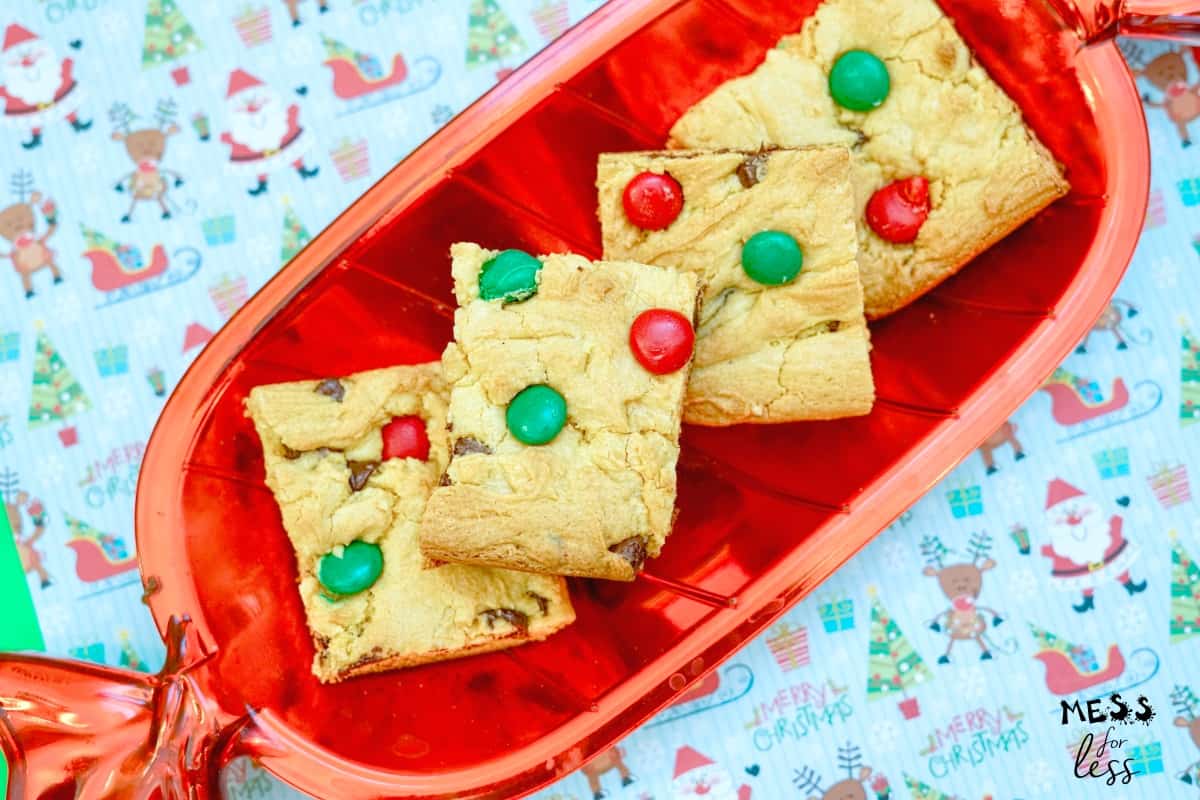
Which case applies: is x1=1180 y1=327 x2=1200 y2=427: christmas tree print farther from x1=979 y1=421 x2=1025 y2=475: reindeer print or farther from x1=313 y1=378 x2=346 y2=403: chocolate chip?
x1=313 y1=378 x2=346 y2=403: chocolate chip

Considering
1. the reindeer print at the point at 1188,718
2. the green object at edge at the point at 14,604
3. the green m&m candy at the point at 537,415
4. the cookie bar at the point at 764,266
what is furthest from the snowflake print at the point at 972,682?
the green object at edge at the point at 14,604

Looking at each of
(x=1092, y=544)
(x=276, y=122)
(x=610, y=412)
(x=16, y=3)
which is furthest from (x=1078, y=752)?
(x=16, y=3)

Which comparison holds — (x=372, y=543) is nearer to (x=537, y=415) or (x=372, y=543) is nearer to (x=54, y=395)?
(x=537, y=415)

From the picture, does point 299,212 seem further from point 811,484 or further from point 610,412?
point 811,484

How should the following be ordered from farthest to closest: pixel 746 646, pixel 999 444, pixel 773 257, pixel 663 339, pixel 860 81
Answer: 1. pixel 999 444
2. pixel 746 646
3. pixel 860 81
4. pixel 773 257
5. pixel 663 339

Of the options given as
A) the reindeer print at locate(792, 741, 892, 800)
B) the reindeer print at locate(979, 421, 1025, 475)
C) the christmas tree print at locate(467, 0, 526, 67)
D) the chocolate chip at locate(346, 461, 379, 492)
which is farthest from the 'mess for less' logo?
the christmas tree print at locate(467, 0, 526, 67)

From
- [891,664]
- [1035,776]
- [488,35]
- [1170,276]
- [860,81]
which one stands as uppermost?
[488,35]

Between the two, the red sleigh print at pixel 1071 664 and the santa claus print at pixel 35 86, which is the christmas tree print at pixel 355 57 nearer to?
the santa claus print at pixel 35 86

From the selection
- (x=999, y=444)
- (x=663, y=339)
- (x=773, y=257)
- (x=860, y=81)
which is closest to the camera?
(x=663, y=339)

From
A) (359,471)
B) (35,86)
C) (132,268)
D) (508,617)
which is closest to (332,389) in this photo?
(359,471)
